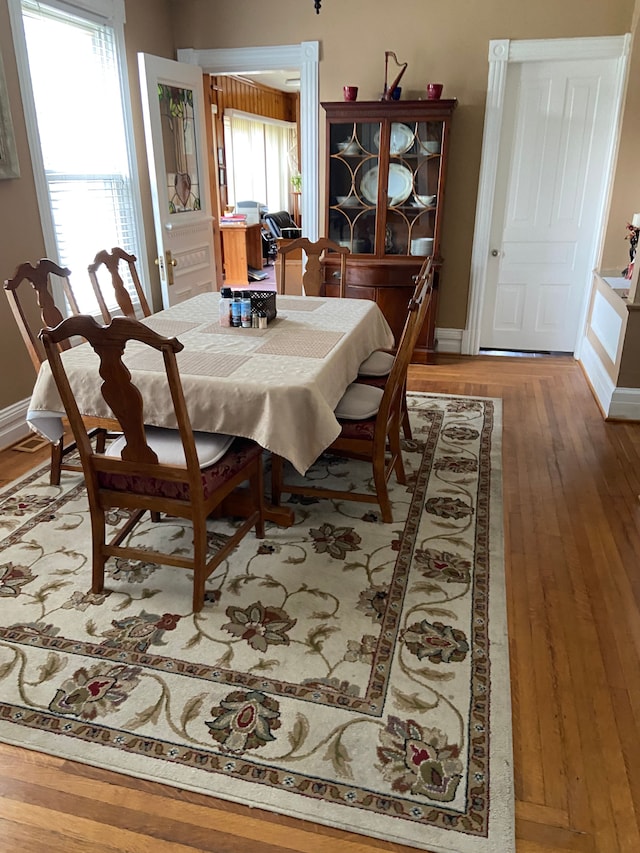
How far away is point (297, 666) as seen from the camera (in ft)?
6.11

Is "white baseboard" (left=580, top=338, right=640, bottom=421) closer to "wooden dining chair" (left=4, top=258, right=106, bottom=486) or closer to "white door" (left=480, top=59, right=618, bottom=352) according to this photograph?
"white door" (left=480, top=59, right=618, bottom=352)

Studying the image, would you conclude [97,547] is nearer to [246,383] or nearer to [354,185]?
[246,383]

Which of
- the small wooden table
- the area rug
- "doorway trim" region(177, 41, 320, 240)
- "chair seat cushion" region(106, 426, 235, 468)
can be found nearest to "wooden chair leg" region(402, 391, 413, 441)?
the area rug

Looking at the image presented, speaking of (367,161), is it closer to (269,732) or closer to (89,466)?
(89,466)

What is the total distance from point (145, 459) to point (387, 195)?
3351 mm

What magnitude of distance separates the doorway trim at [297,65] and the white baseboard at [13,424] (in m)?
2.69

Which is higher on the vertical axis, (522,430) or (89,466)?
(89,466)

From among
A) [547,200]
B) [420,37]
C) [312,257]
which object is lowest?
[312,257]

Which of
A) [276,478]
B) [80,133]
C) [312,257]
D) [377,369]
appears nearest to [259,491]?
[276,478]

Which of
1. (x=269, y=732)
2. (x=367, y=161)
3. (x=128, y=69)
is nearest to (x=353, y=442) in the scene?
(x=269, y=732)

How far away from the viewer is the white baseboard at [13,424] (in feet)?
11.2

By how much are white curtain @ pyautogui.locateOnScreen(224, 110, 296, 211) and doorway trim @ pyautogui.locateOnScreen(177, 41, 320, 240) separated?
414 centimetres

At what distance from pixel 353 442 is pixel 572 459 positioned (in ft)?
4.49

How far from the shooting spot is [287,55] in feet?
Result: 15.0
